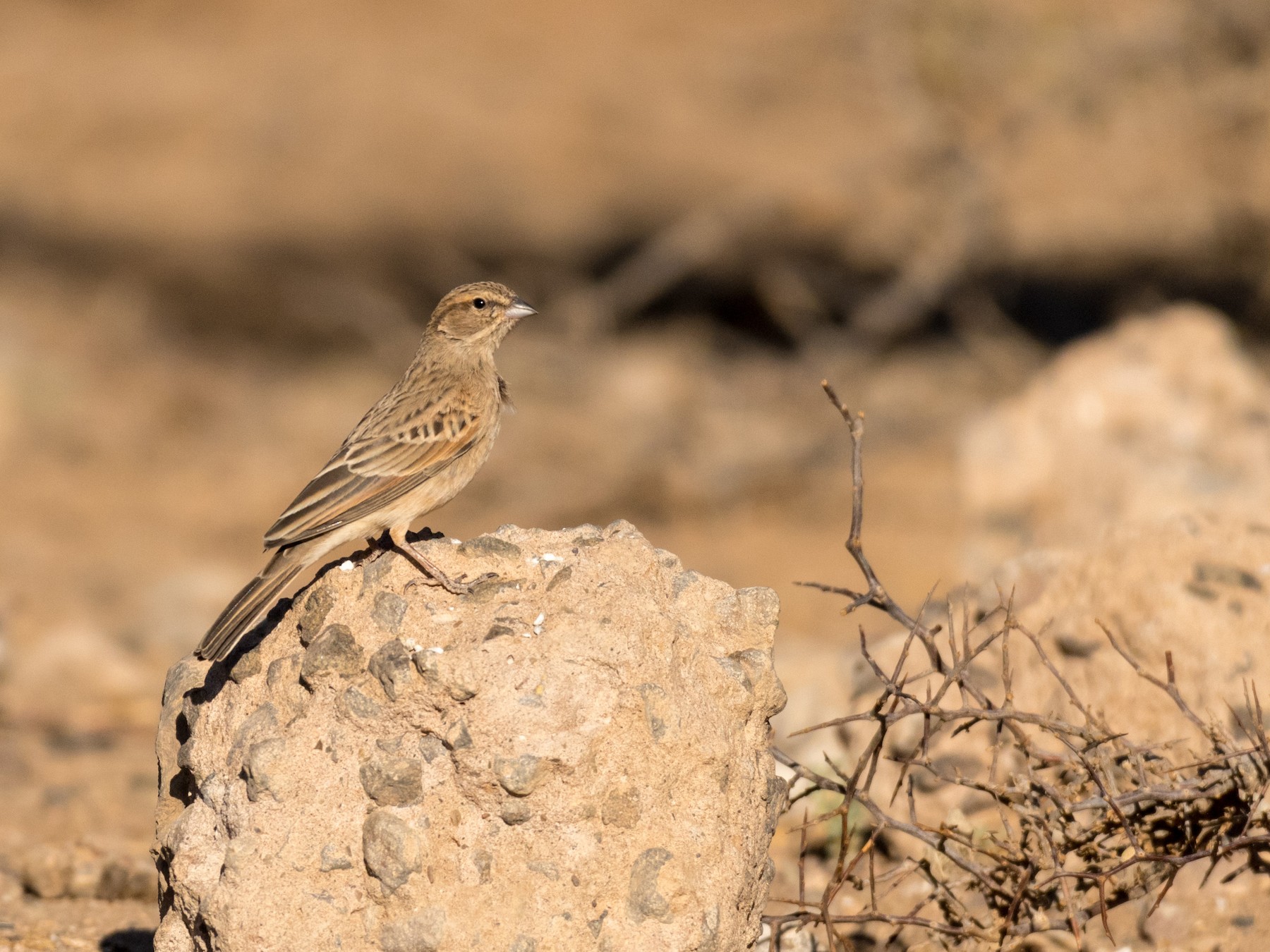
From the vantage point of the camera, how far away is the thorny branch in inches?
174

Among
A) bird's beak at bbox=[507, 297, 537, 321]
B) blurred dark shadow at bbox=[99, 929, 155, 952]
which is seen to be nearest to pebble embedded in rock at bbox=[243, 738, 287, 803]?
blurred dark shadow at bbox=[99, 929, 155, 952]

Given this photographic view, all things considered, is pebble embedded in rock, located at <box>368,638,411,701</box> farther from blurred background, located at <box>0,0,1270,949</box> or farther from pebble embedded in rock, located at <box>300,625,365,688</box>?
blurred background, located at <box>0,0,1270,949</box>

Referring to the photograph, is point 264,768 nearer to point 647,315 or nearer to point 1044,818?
point 1044,818

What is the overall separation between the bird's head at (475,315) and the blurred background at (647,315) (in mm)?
2425

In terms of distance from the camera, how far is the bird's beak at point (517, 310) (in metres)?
7.00

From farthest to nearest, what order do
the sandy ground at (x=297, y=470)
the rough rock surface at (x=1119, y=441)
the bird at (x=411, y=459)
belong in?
1. the sandy ground at (x=297, y=470)
2. the rough rock surface at (x=1119, y=441)
3. the bird at (x=411, y=459)

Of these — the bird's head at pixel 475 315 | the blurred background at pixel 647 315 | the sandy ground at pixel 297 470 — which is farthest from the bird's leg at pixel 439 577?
the sandy ground at pixel 297 470

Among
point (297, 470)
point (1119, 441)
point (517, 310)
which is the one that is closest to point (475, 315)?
point (517, 310)

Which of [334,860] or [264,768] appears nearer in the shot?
[334,860]

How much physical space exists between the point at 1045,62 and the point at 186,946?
9792 mm

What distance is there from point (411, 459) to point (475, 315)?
3.62ft

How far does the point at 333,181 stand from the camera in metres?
22.0

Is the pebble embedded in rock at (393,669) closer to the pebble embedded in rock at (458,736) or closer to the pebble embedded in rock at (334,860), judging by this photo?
the pebble embedded in rock at (458,736)

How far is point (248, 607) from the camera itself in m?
4.93
